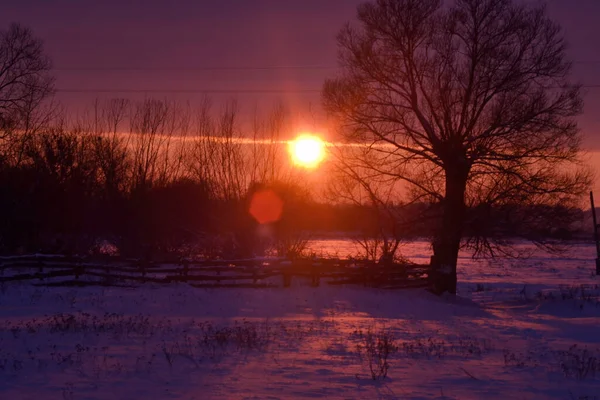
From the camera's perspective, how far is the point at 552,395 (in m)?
9.27

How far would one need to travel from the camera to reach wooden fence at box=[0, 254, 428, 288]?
24672mm

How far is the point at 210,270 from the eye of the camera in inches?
1016

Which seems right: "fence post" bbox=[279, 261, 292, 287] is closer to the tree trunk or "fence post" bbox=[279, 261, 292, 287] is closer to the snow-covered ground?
the snow-covered ground

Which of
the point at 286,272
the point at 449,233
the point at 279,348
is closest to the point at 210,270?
the point at 286,272

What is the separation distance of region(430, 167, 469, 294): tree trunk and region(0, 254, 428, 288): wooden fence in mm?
1624

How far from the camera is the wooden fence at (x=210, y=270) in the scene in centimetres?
2467

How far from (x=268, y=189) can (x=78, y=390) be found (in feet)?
106

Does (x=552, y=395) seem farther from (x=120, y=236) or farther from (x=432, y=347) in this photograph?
(x=120, y=236)

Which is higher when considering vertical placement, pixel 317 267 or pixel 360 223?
pixel 360 223

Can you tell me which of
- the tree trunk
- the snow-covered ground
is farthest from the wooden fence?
the snow-covered ground

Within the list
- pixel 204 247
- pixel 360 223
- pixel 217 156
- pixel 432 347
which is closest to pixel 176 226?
pixel 204 247

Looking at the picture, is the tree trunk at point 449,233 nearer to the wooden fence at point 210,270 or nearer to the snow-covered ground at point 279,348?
the wooden fence at point 210,270

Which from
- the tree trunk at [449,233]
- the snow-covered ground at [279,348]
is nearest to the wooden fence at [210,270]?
the tree trunk at [449,233]

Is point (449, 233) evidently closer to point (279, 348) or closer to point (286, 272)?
point (286, 272)
